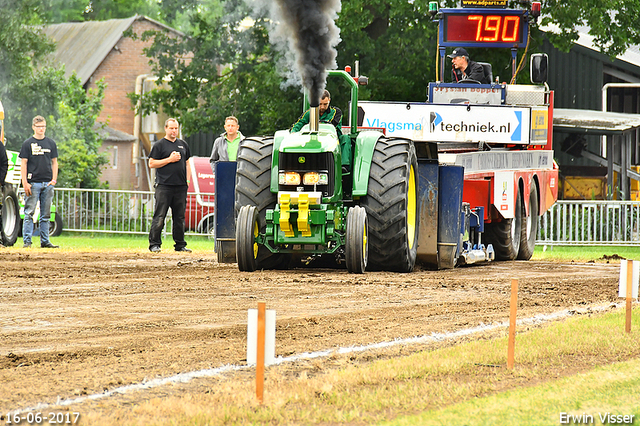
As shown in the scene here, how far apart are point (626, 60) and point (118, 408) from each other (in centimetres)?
2963

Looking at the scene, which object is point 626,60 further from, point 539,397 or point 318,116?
point 539,397

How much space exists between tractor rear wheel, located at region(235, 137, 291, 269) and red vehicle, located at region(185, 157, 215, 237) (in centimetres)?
993

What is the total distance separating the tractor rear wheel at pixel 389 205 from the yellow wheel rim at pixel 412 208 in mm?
312

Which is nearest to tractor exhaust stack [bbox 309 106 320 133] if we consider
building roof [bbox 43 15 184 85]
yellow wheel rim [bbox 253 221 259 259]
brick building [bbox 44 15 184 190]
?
yellow wheel rim [bbox 253 221 259 259]

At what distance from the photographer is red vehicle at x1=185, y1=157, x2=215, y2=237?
22.8 metres

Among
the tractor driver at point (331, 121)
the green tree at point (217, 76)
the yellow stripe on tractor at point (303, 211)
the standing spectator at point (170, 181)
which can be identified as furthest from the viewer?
the green tree at point (217, 76)

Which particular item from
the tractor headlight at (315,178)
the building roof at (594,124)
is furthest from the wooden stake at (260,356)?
the building roof at (594,124)

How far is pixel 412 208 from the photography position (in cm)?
1271

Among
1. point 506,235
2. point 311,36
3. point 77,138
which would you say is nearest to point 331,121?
point 311,36

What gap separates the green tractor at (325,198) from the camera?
11156mm

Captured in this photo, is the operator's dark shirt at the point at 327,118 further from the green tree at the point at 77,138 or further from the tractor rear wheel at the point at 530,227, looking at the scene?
the green tree at the point at 77,138

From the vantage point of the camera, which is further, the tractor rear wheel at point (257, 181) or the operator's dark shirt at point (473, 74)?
the operator's dark shirt at point (473, 74)

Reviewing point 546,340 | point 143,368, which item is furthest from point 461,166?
point 143,368

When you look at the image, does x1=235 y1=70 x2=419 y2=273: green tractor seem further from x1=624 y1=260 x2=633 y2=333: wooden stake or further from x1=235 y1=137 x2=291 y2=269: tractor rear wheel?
x1=624 y1=260 x2=633 y2=333: wooden stake
